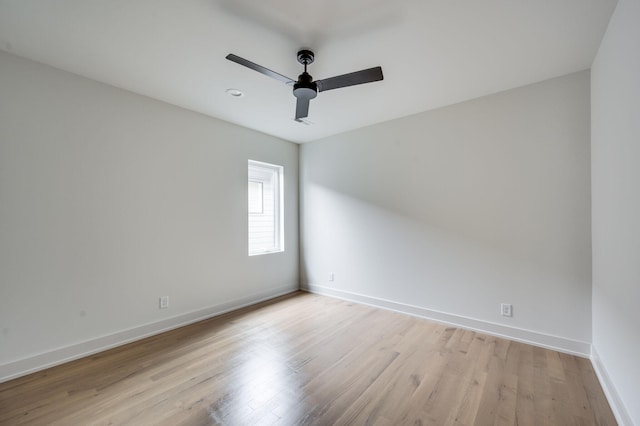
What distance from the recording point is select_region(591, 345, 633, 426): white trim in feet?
5.30

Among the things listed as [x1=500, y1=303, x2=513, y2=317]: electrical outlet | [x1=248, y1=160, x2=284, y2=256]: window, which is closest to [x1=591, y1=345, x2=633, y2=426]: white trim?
[x1=500, y1=303, x2=513, y2=317]: electrical outlet

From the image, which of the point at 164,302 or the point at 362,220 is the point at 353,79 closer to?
the point at 362,220

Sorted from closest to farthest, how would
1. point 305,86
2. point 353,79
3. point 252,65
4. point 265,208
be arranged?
point 252,65 < point 353,79 < point 305,86 < point 265,208

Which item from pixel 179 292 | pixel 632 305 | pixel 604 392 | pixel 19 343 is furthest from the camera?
pixel 179 292

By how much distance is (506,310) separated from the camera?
2.78 m

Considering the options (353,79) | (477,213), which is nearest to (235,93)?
(353,79)

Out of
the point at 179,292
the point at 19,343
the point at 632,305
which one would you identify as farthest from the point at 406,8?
the point at 19,343

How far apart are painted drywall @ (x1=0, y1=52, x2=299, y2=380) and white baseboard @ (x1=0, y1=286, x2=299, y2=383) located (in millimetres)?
30

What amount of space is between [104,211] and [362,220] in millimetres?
2988

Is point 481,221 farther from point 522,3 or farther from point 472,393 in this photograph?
point 522,3

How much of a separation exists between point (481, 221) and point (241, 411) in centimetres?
283

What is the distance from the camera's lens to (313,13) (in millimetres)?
1774

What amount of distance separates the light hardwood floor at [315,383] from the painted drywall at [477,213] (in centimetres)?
45

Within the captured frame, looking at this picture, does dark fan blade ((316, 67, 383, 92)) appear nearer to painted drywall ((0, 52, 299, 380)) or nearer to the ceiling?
the ceiling
